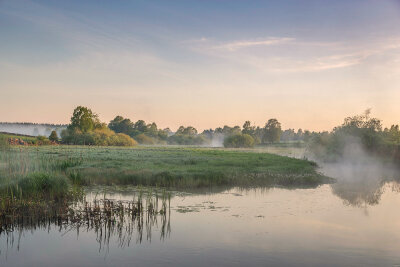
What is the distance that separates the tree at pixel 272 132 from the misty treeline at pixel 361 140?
9917 centimetres

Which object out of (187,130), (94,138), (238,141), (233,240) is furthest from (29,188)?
(187,130)

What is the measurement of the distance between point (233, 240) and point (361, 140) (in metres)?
45.9

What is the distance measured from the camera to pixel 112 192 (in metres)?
19.2

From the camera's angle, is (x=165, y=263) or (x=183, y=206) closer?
(x=165, y=263)

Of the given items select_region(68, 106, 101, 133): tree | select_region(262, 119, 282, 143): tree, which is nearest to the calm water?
select_region(68, 106, 101, 133): tree

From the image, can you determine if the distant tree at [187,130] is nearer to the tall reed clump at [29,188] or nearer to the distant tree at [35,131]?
the distant tree at [35,131]

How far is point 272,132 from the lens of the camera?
155125 mm

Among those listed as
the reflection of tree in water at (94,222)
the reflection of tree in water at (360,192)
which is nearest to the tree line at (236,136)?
the reflection of tree in water at (360,192)

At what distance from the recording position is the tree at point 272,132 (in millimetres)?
154500

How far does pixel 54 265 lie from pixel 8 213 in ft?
14.5

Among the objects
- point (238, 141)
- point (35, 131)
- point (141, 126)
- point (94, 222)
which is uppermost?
point (141, 126)

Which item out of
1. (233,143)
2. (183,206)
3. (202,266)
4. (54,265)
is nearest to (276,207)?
(183,206)

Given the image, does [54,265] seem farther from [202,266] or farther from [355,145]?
[355,145]

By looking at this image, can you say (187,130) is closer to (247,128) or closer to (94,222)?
(247,128)
